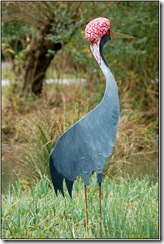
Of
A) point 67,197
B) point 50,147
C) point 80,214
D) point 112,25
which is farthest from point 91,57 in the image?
point 80,214

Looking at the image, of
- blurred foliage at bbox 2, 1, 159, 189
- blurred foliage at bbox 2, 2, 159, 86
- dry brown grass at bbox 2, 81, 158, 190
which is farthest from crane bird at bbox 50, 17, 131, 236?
blurred foliage at bbox 2, 2, 159, 86

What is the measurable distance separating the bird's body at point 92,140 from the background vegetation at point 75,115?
0.49m

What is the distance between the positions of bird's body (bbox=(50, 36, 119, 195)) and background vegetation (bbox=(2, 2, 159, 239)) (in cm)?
49

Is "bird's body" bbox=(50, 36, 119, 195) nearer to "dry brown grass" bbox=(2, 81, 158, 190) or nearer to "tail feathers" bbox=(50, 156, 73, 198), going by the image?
"tail feathers" bbox=(50, 156, 73, 198)

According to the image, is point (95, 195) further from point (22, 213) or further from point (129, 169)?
point (129, 169)

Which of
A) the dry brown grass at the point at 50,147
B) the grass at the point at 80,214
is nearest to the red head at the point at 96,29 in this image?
the grass at the point at 80,214

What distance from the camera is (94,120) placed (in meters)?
4.94

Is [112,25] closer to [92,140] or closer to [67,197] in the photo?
[67,197]

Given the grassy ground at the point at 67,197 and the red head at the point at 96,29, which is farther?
the grassy ground at the point at 67,197

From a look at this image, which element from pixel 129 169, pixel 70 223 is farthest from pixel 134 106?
pixel 70 223

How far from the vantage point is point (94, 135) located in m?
4.94

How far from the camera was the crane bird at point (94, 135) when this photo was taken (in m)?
4.89

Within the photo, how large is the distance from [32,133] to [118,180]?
44.3 inches

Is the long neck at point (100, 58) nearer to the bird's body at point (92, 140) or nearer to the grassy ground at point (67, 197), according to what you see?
the bird's body at point (92, 140)
